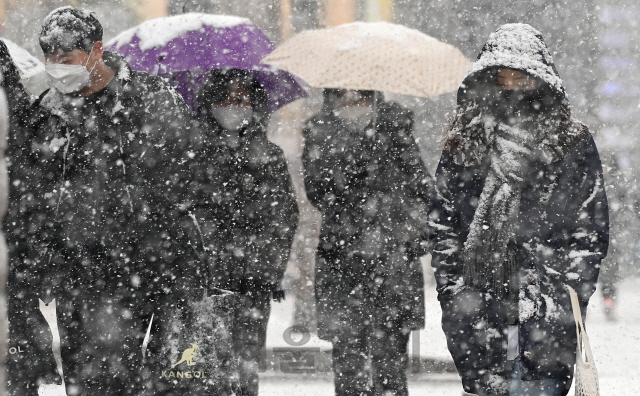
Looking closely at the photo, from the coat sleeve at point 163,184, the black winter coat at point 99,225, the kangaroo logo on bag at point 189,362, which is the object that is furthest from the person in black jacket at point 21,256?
the kangaroo logo on bag at point 189,362

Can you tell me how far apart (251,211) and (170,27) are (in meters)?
1.50

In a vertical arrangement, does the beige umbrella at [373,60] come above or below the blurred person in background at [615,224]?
above

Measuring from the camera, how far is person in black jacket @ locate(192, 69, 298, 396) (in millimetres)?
5629

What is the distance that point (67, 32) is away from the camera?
438 centimetres

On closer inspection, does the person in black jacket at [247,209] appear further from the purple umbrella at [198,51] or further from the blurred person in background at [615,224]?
the blurred person in background at [615,224]

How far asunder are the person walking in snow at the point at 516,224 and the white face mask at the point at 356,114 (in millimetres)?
1523

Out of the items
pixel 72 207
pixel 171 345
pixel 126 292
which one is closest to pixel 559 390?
pixel 171 345

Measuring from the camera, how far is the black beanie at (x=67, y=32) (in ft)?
14.3

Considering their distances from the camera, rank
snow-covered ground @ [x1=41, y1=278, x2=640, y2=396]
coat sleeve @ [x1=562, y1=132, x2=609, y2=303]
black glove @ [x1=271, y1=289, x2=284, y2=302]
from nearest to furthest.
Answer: coat sleeve @ [x1=562, y1=132, x2=609, y2=303] < black glove @ [x1=271, y1=289, x2=284, y2=302] < snow-covered ground @ [x1=41, y1=278, x2=640, y2=396]

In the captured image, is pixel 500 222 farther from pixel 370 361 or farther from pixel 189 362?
pixel 370 361

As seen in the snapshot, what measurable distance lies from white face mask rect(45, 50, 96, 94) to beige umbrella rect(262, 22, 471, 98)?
1.70 meters

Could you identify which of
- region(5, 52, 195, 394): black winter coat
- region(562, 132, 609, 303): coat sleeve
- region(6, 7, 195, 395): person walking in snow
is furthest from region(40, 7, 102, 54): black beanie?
region(562, 132, 609, 303): coat sleeve

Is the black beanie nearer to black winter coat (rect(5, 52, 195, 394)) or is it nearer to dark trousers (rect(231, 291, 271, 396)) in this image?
black winter coat (rect(5, 52, 195, 394))

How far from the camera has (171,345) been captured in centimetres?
419
